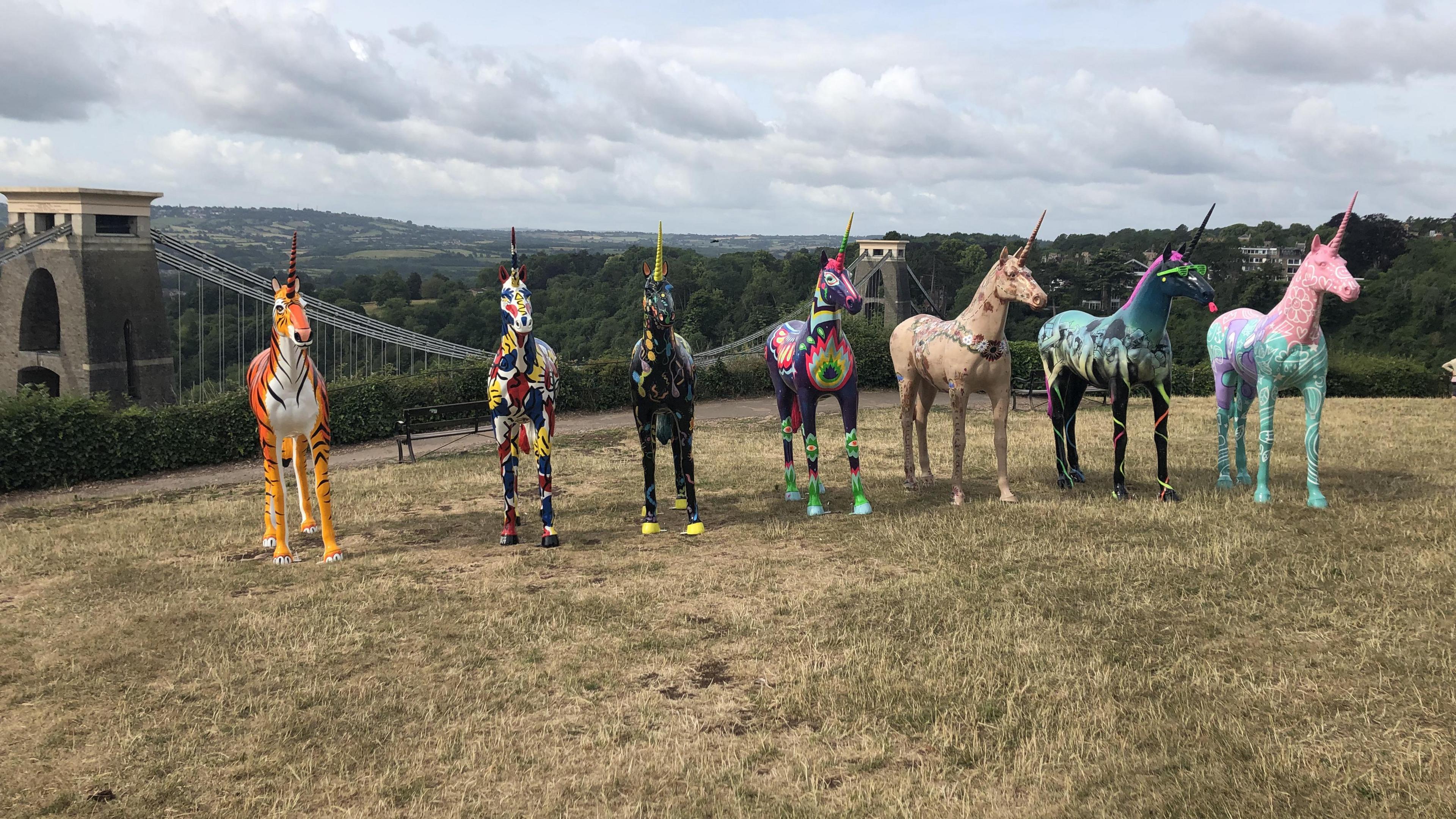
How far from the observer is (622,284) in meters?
51.2

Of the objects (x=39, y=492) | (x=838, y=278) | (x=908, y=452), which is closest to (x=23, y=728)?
(x=838, y=278)

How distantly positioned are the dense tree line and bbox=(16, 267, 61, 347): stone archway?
15.7 meters

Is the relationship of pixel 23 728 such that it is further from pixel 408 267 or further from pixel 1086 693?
pixel 408 267

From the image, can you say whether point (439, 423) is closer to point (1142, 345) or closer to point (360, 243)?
point (1142, 345)

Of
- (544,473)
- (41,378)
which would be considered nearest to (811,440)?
(544,473)

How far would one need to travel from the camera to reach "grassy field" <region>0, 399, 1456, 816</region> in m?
4.95

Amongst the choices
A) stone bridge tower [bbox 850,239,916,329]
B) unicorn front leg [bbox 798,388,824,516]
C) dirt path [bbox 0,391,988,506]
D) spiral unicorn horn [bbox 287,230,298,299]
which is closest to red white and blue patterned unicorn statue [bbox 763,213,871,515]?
unicorn front leg [bbox 798,388,824,516]

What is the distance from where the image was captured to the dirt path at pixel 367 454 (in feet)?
49.4

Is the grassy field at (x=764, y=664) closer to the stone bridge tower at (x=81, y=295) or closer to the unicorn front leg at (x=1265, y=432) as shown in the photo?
the unicorn front leg at (x=1265, y=432)

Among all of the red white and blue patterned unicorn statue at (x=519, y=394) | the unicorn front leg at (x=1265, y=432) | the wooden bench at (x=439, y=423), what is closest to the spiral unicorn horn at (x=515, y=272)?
the red white and blue patterned unicorn statue at (x=519, y=394)

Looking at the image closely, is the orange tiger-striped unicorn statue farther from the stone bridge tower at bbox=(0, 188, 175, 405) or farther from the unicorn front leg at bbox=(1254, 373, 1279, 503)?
the stone bridge tower at bbox=(0, 188, 175, 405)

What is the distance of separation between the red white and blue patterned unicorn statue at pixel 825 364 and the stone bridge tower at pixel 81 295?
70.3 ft

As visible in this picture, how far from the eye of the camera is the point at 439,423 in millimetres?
18156

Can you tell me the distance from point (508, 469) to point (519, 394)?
908 millimetres
